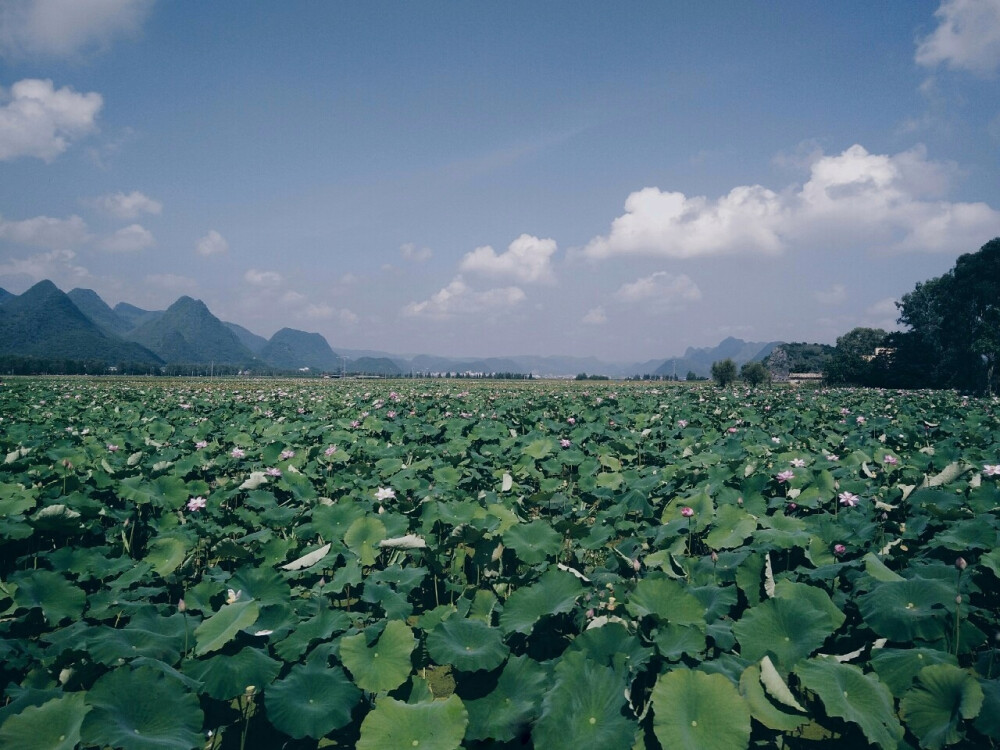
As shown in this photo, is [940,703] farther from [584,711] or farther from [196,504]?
[196,504]

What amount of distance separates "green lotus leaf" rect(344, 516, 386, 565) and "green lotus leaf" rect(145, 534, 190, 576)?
1099mm

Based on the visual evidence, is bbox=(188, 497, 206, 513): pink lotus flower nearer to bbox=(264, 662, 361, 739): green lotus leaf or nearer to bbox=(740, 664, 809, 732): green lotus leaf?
bbox=(264, 662, 361, 739): green lotus leaf

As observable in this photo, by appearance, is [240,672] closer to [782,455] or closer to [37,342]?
[782,455]

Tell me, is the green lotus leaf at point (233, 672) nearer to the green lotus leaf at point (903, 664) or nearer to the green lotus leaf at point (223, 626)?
the green lotus leaf at point (223, 626)

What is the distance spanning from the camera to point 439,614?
282 centimetres

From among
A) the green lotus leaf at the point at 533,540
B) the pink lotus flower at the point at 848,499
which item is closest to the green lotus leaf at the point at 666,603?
the green lotus leaf at the point at 533,540

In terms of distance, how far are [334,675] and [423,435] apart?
6885 millimetres

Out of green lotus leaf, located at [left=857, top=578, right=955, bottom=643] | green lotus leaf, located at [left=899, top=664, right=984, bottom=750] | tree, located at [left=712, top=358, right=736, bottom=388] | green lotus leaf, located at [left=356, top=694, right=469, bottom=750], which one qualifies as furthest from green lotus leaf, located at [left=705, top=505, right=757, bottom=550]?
tree, located at [left=712, top=358, right=736, bottom=388]

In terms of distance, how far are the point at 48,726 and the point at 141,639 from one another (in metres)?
0.60

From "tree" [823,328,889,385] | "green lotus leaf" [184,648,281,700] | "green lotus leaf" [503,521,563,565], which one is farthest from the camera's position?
"tree" [823,328,889,385]

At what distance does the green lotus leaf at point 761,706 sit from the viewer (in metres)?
1.96

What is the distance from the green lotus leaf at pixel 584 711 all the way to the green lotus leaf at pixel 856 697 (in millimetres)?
740

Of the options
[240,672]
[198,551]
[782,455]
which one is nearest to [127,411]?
[198,551]

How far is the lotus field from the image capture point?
76.8 inches
